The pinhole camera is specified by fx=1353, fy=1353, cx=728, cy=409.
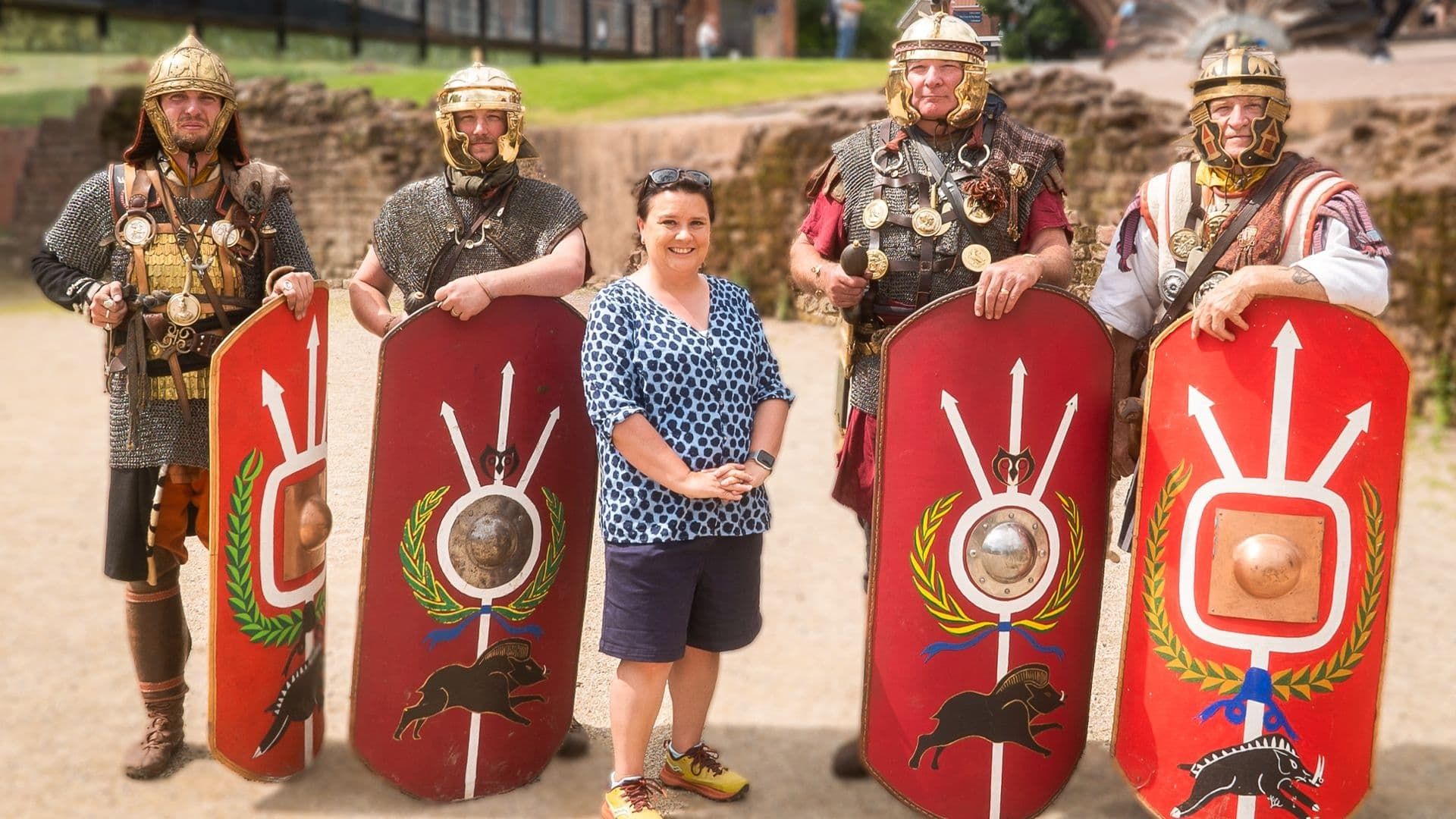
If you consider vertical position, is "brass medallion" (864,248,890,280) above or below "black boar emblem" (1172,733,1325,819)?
above

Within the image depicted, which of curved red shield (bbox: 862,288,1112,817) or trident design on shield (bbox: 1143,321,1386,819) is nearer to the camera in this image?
trident design on shield (bbox: 1143,321,1386,819)

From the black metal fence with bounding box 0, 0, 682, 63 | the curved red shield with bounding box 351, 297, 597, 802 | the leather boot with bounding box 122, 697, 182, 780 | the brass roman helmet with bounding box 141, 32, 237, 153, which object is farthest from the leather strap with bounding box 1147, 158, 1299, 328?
the black metal fence with bounding box 0, 0, 682, 63

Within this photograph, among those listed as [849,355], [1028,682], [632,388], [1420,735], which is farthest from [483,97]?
[1420,735]

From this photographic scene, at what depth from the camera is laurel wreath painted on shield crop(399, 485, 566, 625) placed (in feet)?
9.31

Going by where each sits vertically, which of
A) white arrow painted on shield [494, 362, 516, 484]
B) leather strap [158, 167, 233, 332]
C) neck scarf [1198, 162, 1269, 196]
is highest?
neck scarf [1198, 162, 1269, 196]

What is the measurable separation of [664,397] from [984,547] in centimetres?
72

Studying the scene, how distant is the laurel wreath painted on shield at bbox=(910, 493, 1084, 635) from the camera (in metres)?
2.76

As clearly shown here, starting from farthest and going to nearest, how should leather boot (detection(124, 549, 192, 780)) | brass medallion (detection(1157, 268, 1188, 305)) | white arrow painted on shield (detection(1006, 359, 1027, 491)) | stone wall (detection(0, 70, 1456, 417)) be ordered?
1. stone wall (detection(0, 70, 1456, 417))
2. leather boot (detection(124, 549, 192, 780))
3. brass medallion (detection(1157, 268, 1188, 305))
4. white arrow painted on shield (detection(1006, 359, 1027, 491))

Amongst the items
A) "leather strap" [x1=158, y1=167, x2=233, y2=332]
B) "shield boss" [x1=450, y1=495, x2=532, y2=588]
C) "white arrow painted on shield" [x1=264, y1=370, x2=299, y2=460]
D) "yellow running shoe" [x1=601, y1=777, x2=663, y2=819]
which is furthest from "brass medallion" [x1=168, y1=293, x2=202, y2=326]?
"yellow running shoe" [x1=601, y1=777, x2=663, y2=819]

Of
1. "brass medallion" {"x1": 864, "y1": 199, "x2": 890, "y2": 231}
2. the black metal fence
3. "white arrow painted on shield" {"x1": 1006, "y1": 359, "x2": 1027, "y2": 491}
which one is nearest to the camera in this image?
"white arrow painted on shield" {"x1": 1006, "y1": 359, "x2": 1027, "y2": 491}

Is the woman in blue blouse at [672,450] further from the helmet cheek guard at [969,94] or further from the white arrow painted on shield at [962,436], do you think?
the helmet cheek guard at [969,94]

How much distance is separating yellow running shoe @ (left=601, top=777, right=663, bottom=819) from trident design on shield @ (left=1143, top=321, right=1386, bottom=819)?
3.61 feet

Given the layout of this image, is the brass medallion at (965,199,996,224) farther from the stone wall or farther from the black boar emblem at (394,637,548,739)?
the stone wall

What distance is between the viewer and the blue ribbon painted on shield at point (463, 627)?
9.44 ft
